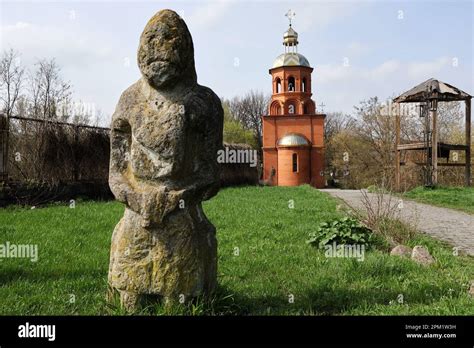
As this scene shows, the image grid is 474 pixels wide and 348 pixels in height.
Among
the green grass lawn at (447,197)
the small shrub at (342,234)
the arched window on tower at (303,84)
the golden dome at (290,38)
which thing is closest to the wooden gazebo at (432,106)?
the green grass lawn at (447,197)

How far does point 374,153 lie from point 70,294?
3536 cm

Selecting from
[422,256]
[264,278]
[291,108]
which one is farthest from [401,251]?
[291,108]

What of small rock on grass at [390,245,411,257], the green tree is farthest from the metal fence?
the green tree

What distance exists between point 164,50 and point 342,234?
497 cm

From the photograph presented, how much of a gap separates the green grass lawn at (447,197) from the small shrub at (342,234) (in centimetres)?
862

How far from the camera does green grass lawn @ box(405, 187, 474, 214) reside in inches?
635

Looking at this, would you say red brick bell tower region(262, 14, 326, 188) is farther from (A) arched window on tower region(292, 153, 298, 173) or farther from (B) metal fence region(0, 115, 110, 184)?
(B) metal fence region(0, 115, 110, 184)

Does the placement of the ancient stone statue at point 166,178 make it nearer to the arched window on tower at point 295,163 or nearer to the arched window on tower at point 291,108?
the arched window on tower at point 295,163

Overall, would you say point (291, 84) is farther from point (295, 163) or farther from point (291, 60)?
point (295, 163)

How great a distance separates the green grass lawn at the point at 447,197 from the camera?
16141 millimetres

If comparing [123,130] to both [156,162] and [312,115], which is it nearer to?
[156,162]

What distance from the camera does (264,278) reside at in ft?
18.7

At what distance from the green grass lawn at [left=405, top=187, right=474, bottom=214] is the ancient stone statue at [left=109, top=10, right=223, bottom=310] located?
13328mm
